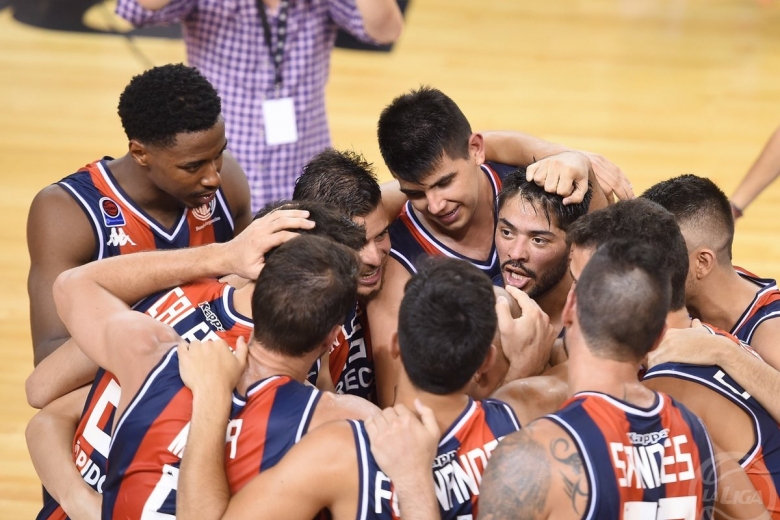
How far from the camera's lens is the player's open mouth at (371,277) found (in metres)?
3.34

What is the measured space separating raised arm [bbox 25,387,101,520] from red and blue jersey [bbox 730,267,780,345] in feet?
6.96

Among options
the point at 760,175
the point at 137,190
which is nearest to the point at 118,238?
the point at 137,190

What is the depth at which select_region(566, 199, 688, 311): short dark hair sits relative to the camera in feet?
9.37

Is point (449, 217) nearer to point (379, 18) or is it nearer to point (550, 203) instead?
point (550, 203)

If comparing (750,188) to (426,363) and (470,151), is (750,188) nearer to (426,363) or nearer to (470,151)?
(470,151)

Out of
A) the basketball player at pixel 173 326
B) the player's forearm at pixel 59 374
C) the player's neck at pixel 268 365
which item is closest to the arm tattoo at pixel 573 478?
the player's neck at pixel 268 365

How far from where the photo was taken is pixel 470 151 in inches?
144

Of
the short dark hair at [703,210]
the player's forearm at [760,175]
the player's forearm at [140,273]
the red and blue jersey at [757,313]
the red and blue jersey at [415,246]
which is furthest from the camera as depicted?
the player's forearm at [760,175]

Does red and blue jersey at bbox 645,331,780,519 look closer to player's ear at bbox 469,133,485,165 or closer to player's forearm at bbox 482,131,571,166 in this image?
player's ear at bbox 469,133,485,165

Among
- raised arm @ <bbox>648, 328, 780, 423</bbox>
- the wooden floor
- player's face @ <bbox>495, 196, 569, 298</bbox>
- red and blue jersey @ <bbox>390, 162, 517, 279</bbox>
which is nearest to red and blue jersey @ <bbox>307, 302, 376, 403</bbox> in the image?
red and blue jersey @ <bbox>390, 162, 517, 279</bbox>

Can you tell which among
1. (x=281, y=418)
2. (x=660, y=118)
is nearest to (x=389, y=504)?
(x=281, y=418)

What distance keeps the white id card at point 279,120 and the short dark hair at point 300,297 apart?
237cm

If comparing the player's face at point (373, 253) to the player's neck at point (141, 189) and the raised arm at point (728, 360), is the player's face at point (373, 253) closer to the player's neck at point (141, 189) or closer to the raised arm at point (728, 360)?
the player's neck at point (141, 189)

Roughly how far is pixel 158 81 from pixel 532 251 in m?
1.42
